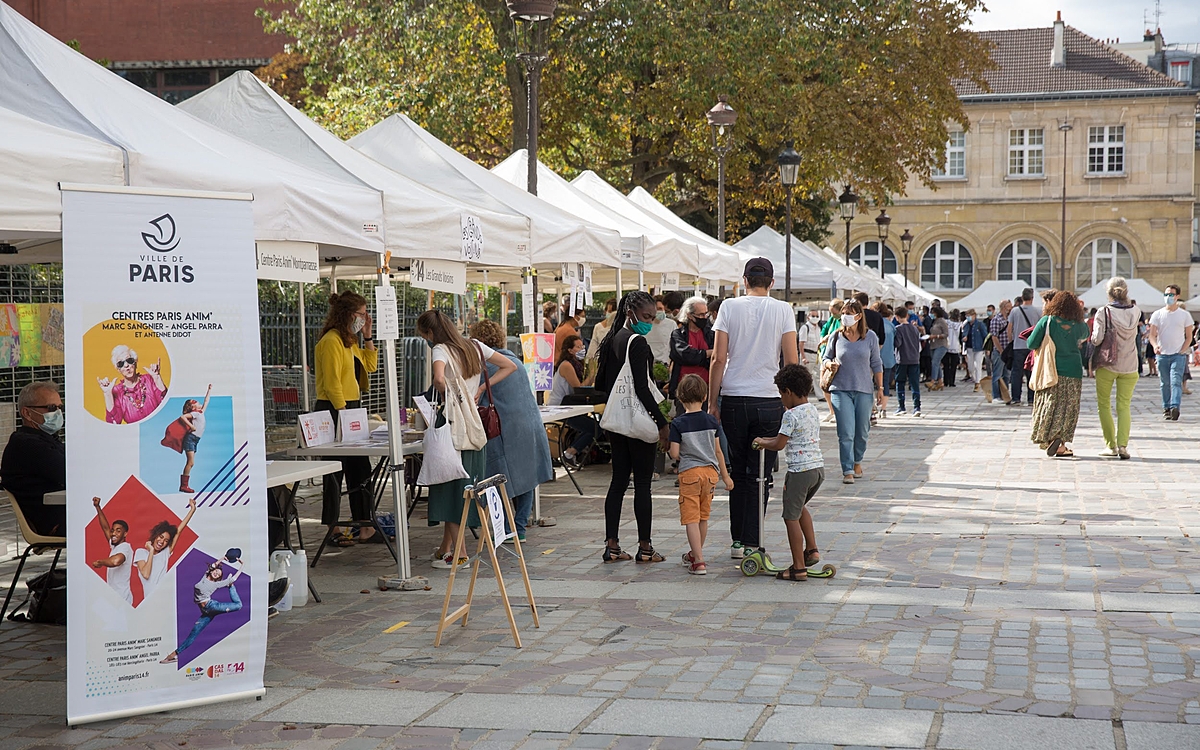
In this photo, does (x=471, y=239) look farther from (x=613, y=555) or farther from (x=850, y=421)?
(x=850, y=421)

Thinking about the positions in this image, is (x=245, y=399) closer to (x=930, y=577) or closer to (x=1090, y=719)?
(x=1090, y=719)

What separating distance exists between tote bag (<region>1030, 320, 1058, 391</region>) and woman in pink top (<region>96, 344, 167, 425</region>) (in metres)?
11.0

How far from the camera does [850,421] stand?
12883mm

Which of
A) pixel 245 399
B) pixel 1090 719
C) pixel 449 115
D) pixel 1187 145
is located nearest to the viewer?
pixel 1090 719

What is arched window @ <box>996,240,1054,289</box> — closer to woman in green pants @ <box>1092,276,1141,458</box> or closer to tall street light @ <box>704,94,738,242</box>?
tall street light @ <box>704,94,738,242</box>

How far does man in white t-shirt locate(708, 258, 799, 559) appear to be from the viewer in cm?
830

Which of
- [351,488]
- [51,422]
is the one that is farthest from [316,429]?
[51,422]

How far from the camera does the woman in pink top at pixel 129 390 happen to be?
5.35m

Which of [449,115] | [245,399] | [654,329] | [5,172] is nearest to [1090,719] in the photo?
[245,399]

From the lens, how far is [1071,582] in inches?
306

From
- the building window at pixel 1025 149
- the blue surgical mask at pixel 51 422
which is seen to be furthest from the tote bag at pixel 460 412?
the building window at pixel 1025 149

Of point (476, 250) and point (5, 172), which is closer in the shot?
point (5, 172)

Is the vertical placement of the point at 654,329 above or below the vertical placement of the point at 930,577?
above

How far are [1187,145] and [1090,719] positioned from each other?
61.9 m
